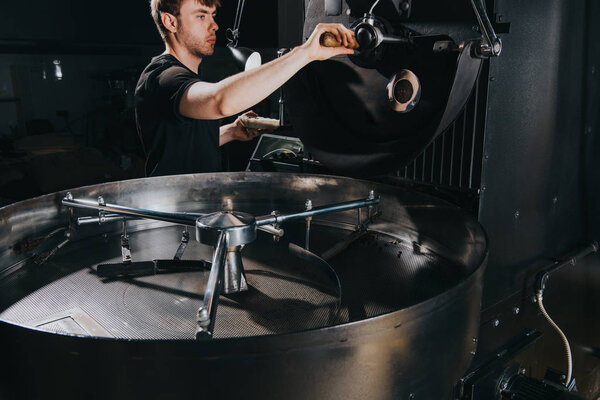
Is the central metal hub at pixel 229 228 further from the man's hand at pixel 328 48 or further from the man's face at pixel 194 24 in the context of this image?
the man's face at pixel 194 24

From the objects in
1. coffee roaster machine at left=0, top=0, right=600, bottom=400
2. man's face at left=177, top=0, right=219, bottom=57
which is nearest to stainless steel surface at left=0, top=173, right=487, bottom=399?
coffee roaster machine at left=0, top=0, right=600, bottom=400

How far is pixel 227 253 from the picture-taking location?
882 mm

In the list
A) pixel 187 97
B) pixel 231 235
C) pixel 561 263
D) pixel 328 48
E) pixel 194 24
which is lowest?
pixel 561 263

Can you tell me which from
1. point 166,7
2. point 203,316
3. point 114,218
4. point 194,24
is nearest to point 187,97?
point 114,218

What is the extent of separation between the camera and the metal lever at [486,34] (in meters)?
0.86

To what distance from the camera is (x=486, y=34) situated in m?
0.88

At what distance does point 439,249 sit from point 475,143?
23cm

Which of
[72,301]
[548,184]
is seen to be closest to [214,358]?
[72,301]

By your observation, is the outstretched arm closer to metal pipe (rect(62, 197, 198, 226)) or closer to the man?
the man

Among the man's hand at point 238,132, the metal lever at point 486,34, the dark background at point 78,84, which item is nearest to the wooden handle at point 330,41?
the metal lever at point 486,34

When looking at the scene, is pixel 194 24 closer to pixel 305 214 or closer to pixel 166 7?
pixel 166 7

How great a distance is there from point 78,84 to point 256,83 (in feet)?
8.57

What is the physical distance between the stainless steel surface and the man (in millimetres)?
238

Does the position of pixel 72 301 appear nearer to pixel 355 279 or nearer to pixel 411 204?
pixel 355 279
